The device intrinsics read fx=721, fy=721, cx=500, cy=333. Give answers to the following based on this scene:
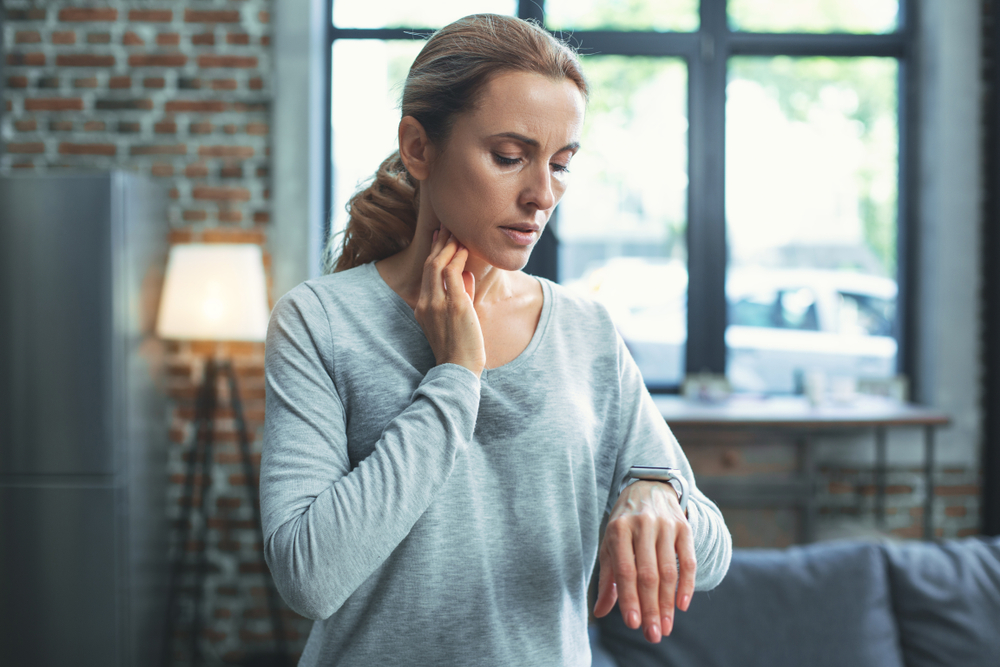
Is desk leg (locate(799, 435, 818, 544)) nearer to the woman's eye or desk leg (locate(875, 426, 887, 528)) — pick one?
desk leg (locate(875, 426, 887, 528))

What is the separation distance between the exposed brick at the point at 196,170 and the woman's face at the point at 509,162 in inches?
90.1

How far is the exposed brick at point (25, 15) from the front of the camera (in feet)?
9.12

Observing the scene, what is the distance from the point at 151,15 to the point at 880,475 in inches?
141

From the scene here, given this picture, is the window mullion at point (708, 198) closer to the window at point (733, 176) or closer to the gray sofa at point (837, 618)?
the window at point (733, 176)

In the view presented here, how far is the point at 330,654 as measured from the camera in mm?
812

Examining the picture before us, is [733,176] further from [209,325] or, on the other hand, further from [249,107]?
[209,325]

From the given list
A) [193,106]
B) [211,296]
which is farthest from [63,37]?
[211,296]

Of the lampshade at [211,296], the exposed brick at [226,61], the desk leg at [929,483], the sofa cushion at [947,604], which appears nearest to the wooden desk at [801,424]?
the desk leg at [929,483]

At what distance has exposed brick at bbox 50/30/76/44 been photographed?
2.78m

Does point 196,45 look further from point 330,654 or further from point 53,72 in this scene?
point 330,654

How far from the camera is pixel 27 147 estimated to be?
2789mm

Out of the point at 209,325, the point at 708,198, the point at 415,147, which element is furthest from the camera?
the point at 708,198

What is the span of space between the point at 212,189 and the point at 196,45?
56 centimetres

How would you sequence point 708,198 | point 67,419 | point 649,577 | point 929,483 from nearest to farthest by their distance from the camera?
point 649,577 < point 67,419 < point 929,483 < point 708,198
